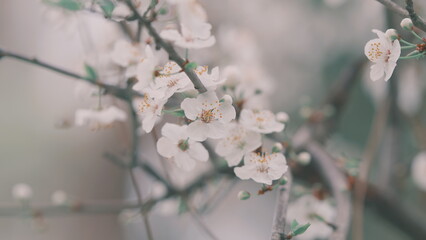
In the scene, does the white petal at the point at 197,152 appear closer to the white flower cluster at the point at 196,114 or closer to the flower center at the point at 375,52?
the white flower cluster at the point at 196,114

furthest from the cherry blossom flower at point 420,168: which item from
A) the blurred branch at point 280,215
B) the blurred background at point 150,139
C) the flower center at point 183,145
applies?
the flower center at point 183,145

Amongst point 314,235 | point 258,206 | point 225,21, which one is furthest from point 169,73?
point 258,206

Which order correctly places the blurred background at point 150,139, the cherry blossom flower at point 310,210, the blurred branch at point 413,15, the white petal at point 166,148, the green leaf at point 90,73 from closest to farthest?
the blurred branch at point 413,15
the white petal at point 166,148
the green leaf at point 90,73
the cherry blossom flower at point 310,210
the blurred background at point 150,139

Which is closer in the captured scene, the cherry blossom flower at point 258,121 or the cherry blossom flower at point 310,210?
the cherry blossom flower at point 258,121

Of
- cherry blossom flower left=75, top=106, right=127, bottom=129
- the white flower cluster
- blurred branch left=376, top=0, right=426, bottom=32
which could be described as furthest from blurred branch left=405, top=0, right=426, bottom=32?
cherry blossom flower left=75, top=106, right=127, bottom=129

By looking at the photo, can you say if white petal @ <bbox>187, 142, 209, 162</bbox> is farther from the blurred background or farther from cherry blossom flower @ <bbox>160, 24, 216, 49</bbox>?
the blurred background

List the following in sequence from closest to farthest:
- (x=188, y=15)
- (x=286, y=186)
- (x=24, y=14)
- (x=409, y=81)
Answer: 1. (x=188, y=15)
2. (x=286, y=186)
3. (x=409, y=81)
4. (x=24, y=14)

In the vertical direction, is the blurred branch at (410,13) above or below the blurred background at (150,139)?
above

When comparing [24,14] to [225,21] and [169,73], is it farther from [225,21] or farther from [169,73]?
[169,73]
